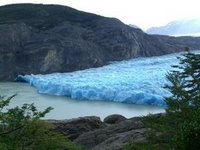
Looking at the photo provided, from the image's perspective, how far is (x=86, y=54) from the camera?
5419cm

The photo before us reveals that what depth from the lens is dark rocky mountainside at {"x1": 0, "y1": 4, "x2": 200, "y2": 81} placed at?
5047 cm

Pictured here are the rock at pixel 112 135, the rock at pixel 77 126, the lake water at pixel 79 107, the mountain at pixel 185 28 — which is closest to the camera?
A: the rock at pixel 112 135

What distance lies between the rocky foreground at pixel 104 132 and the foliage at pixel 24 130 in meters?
3.07

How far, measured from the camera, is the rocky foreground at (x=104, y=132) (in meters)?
13.3

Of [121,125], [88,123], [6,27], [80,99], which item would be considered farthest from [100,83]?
[6,27]

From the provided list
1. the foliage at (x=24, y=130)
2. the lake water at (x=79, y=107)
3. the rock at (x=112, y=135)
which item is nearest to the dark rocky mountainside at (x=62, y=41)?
the lake water at (x=79, y=107)

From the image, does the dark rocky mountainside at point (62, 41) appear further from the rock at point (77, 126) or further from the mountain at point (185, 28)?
the mountain at point (185, 28)

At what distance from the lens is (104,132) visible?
1543cm

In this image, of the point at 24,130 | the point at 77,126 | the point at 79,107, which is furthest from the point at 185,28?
the point at 24,130

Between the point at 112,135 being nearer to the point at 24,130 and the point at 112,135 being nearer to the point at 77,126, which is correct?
the point at 77,126

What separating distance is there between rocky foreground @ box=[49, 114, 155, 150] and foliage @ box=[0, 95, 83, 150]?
3.07 meters

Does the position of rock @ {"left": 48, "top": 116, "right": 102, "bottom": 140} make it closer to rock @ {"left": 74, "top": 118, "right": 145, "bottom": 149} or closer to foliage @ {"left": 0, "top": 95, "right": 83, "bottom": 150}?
rock @ {"left": 74, "top": 118, "right": 145, "bottom": 149}

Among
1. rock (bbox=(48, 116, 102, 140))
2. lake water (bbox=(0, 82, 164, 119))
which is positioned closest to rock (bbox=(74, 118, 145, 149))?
rock (bbox=(48, 116, 102, 140))

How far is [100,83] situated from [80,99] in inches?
134
